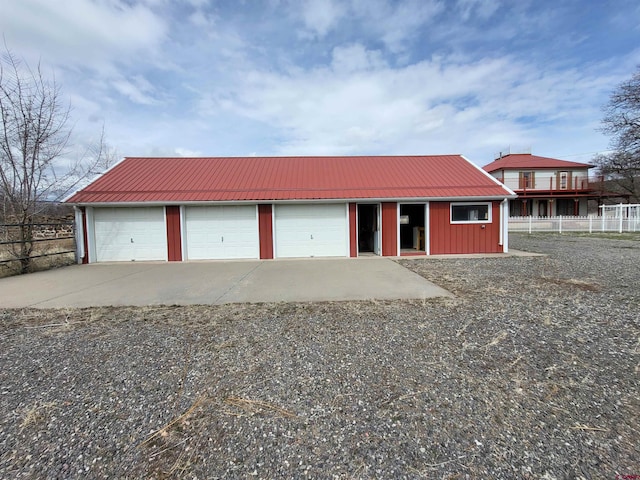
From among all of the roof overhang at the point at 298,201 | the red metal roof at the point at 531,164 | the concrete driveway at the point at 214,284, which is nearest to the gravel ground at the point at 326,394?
the concrete driveway at the point at 214,284

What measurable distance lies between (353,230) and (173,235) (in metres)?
6.77

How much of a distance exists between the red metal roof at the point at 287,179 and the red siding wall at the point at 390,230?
0.54m

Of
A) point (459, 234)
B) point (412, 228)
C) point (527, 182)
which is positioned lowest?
point (459, 234)

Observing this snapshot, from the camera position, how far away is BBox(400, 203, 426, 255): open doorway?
13116mm

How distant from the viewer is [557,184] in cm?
2877

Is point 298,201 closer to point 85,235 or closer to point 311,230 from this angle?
point 311,230

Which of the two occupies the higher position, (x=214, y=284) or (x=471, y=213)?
(x=471, y=213)

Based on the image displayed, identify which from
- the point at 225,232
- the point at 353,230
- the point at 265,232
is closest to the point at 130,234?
the point at 225,232

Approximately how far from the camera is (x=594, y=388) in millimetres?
2842

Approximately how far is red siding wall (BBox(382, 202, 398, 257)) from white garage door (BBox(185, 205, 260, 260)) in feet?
15.8

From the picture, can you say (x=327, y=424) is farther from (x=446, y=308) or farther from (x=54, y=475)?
(x=446, y=308)

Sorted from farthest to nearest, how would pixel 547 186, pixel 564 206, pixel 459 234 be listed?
pixel 564 206 < pixel 547 186 < pixel 459 234

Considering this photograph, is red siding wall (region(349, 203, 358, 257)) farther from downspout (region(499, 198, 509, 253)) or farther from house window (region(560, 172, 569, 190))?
house window (region(560, 172, 569, 190))

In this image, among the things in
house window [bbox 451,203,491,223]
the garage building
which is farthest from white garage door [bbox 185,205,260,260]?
house window [bbox 451,203,491,223]
